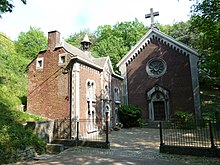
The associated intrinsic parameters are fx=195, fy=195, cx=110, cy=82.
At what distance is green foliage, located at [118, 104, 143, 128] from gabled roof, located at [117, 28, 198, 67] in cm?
630

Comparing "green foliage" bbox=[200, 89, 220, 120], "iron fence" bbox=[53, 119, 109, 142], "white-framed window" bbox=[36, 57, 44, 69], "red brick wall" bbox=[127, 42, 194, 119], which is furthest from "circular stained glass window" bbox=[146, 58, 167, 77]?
"white-framed window" bbox=[36, 57, 44, 69]

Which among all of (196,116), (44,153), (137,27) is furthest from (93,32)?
(44,153)

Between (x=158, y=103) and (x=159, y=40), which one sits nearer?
(x=158, y=103)

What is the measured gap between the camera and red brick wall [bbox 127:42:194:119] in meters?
21.8

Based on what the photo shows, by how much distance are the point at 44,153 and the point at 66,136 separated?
3.41 metres

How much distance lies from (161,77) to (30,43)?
24.3 m

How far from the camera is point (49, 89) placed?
1611 cm

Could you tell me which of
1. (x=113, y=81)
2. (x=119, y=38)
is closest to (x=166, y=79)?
(x=113, y=81)

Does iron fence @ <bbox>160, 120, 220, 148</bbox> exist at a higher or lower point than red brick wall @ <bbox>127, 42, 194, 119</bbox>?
lower

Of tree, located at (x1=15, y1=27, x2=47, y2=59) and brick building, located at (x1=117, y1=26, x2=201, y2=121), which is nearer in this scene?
brick building, located at (x1=117, y1=26, x2=201, y2=121)

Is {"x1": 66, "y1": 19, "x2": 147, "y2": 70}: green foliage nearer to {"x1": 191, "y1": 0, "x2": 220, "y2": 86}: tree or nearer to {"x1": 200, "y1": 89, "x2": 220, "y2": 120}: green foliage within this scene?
{"x1": 200, "y1": 89, "x2": 220, "y2": 120}: green foliage

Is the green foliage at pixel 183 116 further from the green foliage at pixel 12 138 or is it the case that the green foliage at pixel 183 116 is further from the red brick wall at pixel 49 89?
the green foliage at pixel 12 138

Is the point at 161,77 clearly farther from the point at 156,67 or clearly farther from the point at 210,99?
the point at 210,99

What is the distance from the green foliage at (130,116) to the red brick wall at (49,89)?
8.77 m
